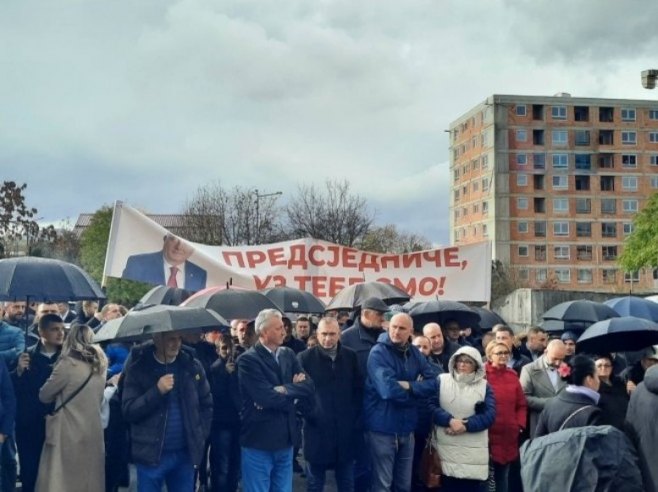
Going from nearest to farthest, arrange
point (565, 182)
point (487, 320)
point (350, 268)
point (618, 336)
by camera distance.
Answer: point (618, 336), point (487, 320), point (350, 268), point (565, 182)

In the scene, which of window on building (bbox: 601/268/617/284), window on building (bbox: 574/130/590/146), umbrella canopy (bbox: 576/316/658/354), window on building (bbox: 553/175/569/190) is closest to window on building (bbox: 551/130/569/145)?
window on building (bbox: 574/130/590/146)

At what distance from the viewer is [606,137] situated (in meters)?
79.3

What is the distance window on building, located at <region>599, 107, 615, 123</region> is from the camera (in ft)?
260

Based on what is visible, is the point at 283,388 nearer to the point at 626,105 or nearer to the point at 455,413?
the point at 455,413

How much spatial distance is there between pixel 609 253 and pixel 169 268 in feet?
244

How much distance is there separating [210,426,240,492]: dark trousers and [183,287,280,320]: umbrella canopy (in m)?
1.09

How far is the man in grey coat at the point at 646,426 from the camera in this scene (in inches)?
202

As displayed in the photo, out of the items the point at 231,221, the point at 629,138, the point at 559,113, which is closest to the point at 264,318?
the point at 231,221

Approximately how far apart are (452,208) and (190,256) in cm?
7824

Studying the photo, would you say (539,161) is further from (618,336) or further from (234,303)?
(234,303)

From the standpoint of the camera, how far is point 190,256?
11.7 metres

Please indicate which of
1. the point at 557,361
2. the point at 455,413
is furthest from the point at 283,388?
the point at 557,361

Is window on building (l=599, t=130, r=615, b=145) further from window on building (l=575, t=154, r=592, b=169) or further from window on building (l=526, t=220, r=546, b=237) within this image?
window on building (l=526, t=220, r=546, b=237)

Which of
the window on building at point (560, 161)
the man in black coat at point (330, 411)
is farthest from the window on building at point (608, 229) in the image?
the man in black coat at point (330, 411)
